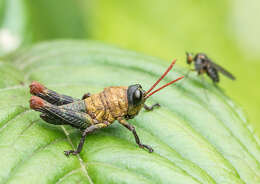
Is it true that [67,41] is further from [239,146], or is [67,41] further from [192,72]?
[239,146]

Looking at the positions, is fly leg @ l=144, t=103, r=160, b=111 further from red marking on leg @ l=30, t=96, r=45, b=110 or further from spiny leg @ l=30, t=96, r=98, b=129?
red marking on leg @ l=30, t=96, r=45, b=110

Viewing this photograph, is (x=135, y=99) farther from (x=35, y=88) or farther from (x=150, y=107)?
(x=35, y=88)

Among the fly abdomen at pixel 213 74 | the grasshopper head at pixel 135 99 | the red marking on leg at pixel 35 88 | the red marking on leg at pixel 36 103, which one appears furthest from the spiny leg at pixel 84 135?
the fly abdomen at pixel 213 74

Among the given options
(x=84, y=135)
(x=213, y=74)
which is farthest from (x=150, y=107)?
(x=213, y=74)

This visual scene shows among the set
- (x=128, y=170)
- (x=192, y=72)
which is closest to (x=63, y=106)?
(x=128, y=170)

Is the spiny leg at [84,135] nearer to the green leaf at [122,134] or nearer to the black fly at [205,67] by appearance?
the green leaf at [122,134]

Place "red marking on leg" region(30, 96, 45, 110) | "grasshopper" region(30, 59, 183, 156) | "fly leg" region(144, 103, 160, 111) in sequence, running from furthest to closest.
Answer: "fly leg" region(144, 103, 160, 111) → "grasshopper" region(30, 59, 183, 156) → "red marking on leg" region(30, 96, 45, 110)

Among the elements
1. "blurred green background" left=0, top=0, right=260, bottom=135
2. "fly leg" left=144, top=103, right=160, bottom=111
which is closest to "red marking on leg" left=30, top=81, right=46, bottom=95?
"fly leg" left=144, top=103, right=160, bottom=111

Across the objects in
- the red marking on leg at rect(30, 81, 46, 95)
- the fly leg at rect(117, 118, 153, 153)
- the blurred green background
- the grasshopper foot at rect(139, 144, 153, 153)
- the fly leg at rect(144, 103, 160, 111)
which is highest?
the blurred green background
